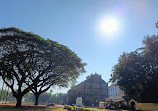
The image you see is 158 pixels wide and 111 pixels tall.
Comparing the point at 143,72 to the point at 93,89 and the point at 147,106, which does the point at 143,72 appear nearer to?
the point at 147,106

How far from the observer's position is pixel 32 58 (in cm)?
2733

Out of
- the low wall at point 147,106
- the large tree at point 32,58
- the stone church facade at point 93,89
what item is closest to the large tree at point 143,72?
the low wall at point 147,106

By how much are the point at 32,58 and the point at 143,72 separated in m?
23.2

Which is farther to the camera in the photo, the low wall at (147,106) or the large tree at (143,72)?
the large tree at (143,72)

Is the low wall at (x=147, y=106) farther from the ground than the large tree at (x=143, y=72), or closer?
closer

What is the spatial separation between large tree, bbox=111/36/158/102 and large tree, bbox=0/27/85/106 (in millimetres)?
10280

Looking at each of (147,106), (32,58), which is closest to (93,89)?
(147,106)

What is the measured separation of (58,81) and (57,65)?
7990 mm

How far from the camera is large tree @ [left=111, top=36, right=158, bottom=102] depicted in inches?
1083

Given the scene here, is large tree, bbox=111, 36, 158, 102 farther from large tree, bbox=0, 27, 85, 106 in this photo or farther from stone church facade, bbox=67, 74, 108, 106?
stone church facade, bbox=67, 74, 108, 106

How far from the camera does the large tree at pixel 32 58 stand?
25031 mm

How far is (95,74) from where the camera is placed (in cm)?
7306

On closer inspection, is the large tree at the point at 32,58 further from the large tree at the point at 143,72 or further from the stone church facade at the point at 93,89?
the stone church facade at the point at 93,89

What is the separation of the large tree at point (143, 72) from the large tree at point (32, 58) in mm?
10280
